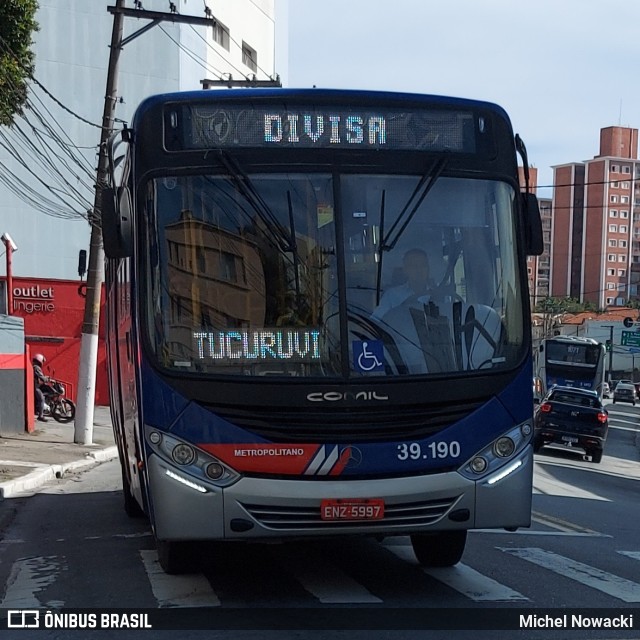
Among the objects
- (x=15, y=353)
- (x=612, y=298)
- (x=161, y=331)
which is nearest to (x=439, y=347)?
(x=161, y=331)

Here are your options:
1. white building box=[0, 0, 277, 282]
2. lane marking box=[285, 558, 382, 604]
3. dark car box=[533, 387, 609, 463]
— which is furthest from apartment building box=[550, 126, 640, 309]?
lane marking box=[285, 558, 382, 604]

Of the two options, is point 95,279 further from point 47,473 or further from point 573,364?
point 573,364

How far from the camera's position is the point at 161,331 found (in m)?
7.12

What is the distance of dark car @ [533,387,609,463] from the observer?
27.1m

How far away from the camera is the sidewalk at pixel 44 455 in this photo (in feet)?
50.9

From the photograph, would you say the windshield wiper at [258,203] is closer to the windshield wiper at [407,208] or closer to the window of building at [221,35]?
the windshield wiper at [407,208]

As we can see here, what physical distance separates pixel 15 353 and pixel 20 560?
49.5 ft

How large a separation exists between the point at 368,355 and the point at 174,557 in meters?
2.10

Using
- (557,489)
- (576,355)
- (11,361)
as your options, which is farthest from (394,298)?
(576,355)

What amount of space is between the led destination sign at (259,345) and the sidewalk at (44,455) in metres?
8.10

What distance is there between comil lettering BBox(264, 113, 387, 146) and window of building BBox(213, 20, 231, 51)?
141ft

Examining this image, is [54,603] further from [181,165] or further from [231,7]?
[231,7]

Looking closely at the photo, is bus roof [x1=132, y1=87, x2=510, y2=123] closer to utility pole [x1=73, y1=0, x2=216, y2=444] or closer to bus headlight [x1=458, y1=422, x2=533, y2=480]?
bus headlight [x1=458, y1=422, x2=533, y2=480]

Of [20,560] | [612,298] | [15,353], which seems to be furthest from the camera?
[612,298]
